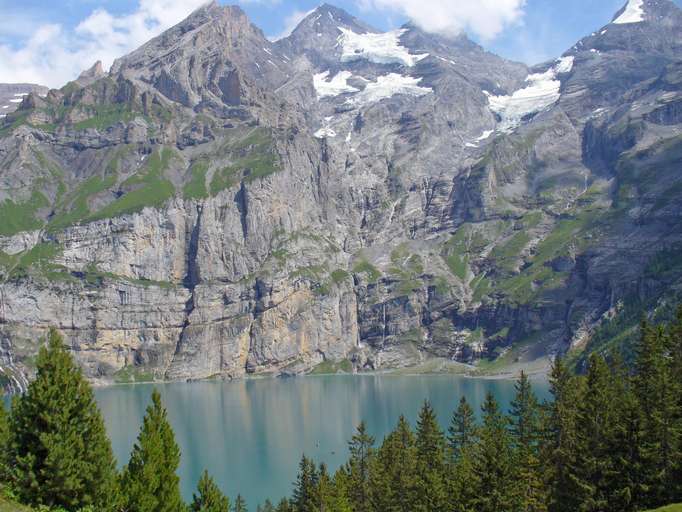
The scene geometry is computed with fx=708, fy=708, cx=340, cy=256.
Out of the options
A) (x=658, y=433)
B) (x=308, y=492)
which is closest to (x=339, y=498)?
(x=308, y=492)

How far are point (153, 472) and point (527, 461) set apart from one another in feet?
123

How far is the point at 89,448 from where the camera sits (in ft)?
121

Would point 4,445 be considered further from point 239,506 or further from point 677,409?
point 239,506

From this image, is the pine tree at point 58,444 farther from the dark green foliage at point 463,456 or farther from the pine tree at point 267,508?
the pine tree at point 267,508

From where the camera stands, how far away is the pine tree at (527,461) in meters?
58.3

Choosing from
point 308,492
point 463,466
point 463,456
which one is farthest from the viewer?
point 463,456

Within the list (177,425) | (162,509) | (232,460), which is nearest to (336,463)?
(232,460)

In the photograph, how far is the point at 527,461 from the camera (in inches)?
2479

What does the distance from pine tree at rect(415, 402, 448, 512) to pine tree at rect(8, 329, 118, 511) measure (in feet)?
111

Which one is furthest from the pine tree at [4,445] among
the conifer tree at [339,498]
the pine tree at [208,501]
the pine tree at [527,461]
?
the pine tree at [527,461]

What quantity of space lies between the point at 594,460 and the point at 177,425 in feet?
507

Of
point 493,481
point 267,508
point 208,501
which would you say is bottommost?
point 267,508

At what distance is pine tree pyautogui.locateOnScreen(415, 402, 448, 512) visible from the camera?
63.2m

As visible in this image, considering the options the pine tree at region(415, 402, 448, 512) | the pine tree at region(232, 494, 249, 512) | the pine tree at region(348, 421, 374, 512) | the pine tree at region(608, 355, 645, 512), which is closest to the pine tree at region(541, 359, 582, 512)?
the pine tree at region(608, 355, 645, 512)
